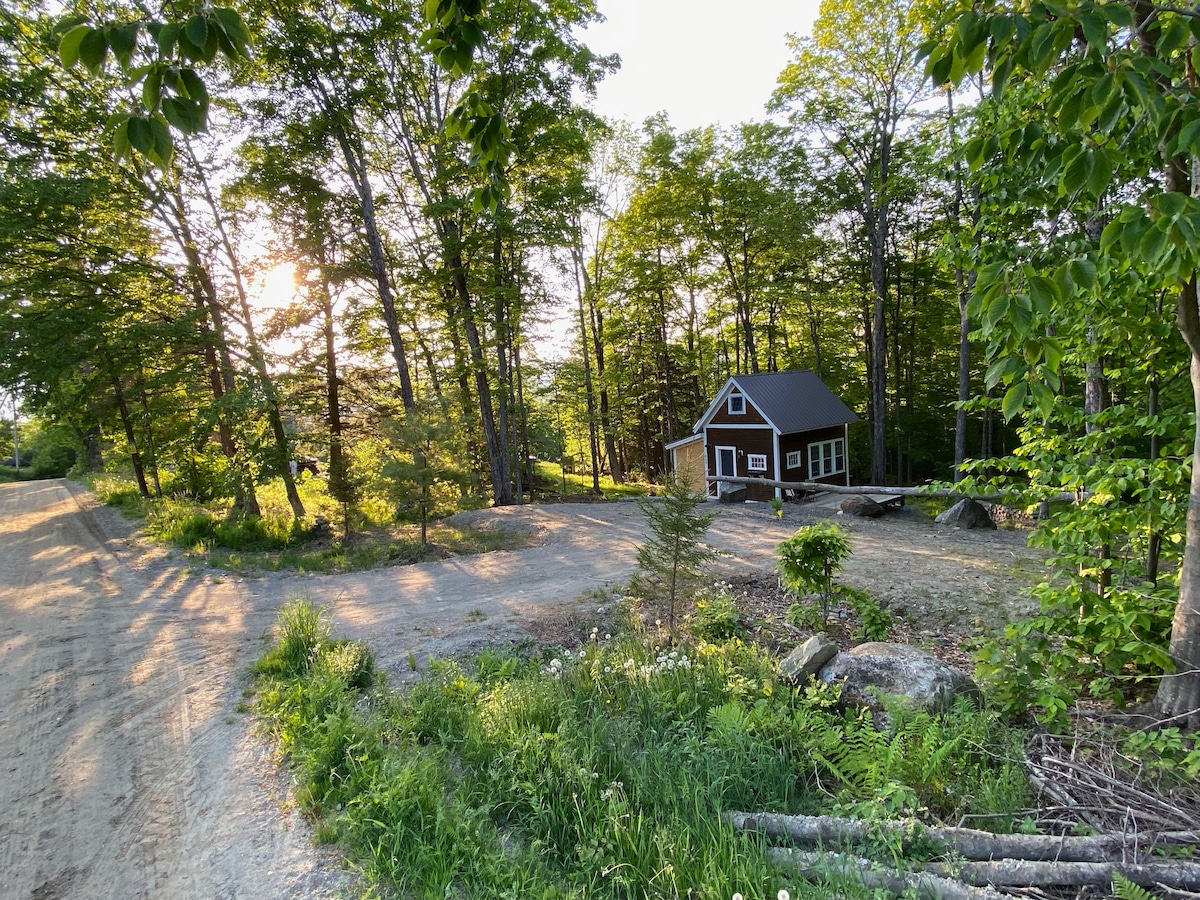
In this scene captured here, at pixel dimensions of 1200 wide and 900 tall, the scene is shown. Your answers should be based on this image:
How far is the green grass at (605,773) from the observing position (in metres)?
2.60

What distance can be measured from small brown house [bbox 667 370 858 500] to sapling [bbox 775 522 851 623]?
37.0 ft

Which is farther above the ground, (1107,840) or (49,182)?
(49,182)

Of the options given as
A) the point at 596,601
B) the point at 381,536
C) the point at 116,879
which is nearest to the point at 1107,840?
the point at 116,879

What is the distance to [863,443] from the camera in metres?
25.2

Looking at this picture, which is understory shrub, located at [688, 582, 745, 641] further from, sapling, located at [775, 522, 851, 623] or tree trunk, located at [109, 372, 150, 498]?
tree trunk, located at [109, 372, 150, 498]

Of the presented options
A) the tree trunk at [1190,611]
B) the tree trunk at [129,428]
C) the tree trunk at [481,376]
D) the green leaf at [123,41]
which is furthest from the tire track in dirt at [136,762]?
the tree trunk at [129,428]

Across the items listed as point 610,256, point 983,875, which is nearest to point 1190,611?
point 983,875

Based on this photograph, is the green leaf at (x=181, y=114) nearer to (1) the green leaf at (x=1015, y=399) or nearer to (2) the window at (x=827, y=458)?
(1) the green leaf at (x=1015, y=399)

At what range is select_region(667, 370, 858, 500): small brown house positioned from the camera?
17875 mm

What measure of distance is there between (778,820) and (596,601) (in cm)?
449

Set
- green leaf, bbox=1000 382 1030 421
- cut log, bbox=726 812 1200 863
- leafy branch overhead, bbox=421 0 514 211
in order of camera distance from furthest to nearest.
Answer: cut log, bbox=726 812 1200 863
leafy branch overhead, bbox=421 0 514 211
green leaf, bbox=1000 382 1030 421

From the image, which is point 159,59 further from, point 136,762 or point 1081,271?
point 136,762

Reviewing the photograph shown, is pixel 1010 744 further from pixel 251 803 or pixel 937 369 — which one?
pixel 937 369

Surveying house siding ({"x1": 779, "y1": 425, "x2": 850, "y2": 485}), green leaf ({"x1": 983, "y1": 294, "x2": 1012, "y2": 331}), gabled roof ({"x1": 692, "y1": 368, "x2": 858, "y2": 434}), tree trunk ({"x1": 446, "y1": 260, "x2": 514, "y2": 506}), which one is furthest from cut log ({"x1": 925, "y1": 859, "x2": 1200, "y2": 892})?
house siding ({"x1": 779, "y1": 425, "x2": 850, "y2": 485})
